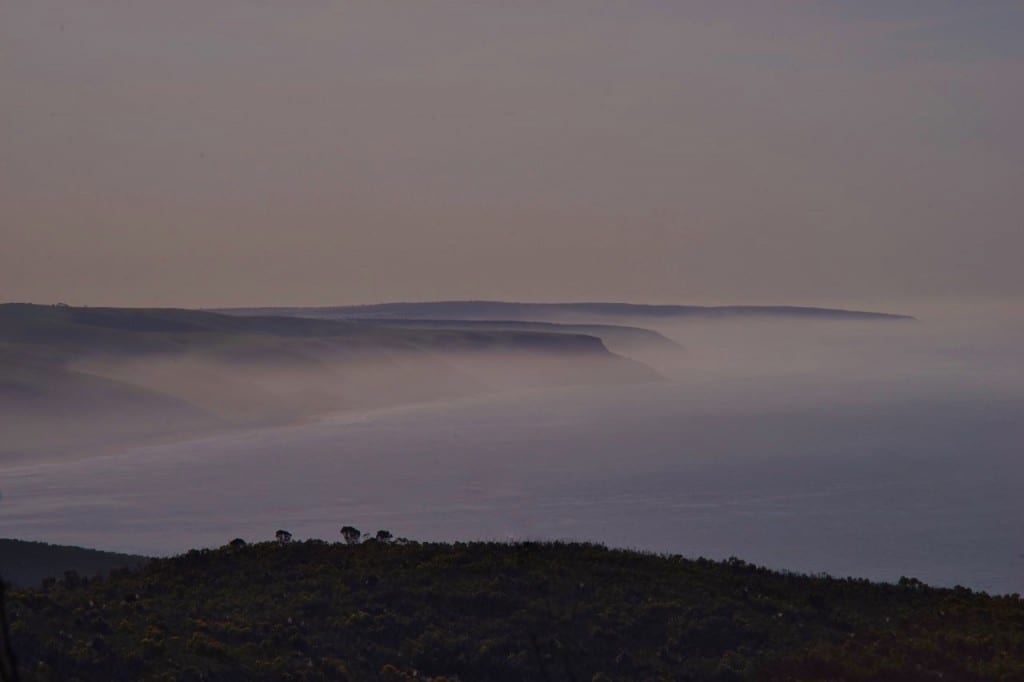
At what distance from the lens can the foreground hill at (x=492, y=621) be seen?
1609cm

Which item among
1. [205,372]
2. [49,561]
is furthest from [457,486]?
[205,372]

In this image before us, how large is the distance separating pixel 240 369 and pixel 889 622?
122 meters

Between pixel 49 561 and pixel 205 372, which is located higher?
pixel 205 372

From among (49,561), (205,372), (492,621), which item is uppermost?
(205,372)

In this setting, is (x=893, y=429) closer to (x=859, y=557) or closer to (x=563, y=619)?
(x=859, y=557)

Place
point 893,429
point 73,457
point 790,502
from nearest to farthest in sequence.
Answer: point 790,502 < point 73,457 < point 893,429

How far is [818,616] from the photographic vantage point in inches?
777

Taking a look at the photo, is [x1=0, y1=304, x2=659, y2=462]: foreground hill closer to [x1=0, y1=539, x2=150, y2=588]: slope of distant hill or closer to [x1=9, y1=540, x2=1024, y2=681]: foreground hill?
[x1=0, y1=539, x2=150, y2=588]: slope of distant hill

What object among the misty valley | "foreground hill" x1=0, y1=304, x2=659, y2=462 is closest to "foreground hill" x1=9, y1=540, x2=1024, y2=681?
the misty valley

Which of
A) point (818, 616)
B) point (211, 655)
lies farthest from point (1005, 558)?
point (211, 655)

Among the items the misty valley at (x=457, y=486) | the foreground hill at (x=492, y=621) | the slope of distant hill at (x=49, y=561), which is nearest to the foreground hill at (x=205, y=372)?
the misty valley at (x=457, y=486)

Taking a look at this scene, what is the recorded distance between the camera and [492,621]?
18.5m

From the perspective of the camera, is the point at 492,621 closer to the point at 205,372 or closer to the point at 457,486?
the point at 457,486

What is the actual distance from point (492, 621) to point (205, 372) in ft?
389
